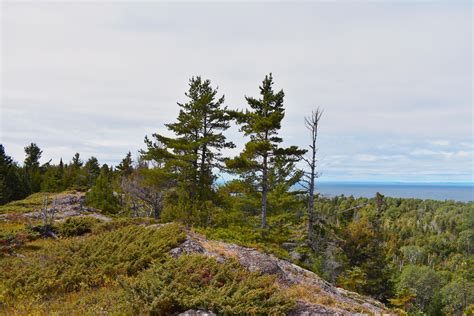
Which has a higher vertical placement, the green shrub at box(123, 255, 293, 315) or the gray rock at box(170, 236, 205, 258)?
the gray rock at box(170, 236, 205, 258)

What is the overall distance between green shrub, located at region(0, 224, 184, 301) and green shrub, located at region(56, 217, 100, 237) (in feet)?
11.1

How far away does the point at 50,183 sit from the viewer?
4750cm

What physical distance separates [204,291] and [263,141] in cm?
1268

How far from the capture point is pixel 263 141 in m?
19.5

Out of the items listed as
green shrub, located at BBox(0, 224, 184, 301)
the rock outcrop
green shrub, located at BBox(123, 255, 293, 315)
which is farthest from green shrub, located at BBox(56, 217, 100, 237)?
green shrub, located at BBox(123, 255, 293, 315)

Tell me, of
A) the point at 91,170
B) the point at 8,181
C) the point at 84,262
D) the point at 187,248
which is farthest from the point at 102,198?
the point at 91,170

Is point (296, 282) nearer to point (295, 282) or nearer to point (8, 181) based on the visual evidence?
point (295, 282)

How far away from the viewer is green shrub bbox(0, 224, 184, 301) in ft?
30.4

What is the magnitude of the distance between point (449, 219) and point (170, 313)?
139 m

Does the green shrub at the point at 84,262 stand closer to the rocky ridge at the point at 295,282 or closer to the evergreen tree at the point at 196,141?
the rocky ridge at the point at 295,282

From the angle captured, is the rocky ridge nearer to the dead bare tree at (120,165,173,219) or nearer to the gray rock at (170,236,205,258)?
the gray rock at (170,236,205,258)

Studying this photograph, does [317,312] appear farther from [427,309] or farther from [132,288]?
[427,309]

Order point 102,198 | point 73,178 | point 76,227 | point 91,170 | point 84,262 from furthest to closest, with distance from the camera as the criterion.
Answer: point 91,170, point 73,178, point 102,198, point 76,227, point 84,262

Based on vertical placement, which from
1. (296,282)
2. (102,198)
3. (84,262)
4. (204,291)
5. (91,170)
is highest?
(91,170)
